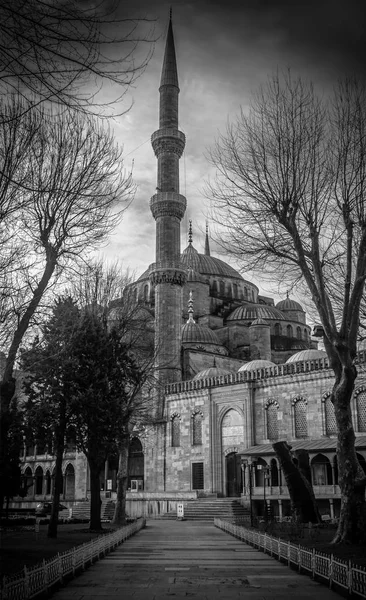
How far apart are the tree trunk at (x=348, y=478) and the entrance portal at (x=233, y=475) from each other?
2359 centimetres

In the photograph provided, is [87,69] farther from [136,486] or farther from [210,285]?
[210,285]

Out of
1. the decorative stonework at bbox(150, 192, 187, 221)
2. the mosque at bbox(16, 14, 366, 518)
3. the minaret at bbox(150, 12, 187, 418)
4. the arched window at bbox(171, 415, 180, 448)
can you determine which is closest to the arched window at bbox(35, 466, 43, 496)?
the mosque at bbox(16, 14, 366, 518)

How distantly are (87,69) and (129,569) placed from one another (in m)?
11.0

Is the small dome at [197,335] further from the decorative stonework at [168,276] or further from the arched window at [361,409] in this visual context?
the arched window at [361,409]

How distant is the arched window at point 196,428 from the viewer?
40812 millimetres

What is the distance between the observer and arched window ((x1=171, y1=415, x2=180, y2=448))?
138ft

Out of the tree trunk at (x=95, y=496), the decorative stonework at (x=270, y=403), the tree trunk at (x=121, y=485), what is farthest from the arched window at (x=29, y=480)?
the tree trunk at (x=95, y=496)

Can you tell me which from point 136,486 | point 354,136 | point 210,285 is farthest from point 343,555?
point 210,285

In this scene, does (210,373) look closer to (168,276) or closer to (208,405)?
(208,405)

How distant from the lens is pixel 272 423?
3709 centimetres

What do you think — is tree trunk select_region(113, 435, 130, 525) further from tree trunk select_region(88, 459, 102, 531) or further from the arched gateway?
the arched gateway

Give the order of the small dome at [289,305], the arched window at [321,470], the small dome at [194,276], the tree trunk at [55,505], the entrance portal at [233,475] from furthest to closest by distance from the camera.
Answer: the small dome at [289,305]
the small dome at [194,276]
the entrance portal at [233,475]
the arched window at [321,470]
the tree trunk at [55,505]

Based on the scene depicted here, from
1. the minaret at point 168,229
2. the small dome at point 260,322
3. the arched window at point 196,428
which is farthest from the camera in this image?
the small dome at point 260,322

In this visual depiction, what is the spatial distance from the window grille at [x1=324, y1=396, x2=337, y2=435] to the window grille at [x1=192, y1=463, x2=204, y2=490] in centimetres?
948
